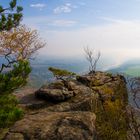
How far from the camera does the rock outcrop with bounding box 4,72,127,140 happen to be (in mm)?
28547

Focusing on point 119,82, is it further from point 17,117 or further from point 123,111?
point 17,117

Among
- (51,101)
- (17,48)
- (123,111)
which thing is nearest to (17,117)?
(51,101)

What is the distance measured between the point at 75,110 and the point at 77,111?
1215 cm

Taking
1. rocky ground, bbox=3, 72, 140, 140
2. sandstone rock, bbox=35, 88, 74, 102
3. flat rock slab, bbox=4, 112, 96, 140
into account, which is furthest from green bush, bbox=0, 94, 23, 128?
sandstone rock, bbox=35, 88, 74, 102

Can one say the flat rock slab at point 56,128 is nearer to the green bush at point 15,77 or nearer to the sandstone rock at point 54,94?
the green bush at point 15,77

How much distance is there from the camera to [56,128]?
29.0 metres

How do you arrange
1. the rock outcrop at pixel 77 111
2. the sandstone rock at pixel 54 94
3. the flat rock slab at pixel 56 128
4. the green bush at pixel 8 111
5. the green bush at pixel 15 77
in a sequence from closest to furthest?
the green bush at pixel 8 111
the green bush at pixel 15 77
the flat rock slab at pixel 56 128
the rock outcrop at pixel 77 111
the sandstone rock at pixel 54 94

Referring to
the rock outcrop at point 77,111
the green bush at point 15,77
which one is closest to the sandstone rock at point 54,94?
the rock outcrop at point 77,111

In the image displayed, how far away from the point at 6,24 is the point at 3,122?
9.49m

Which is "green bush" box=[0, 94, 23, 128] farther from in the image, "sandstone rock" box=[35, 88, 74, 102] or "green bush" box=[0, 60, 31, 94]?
"sandstone rock" box=[35, 88, 74, 102]

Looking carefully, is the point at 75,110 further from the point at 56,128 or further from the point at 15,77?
the point at 15,77

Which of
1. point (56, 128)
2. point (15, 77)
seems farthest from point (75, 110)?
point (15, 77)

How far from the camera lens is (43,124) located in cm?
2978

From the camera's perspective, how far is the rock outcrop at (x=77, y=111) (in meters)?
28.5
